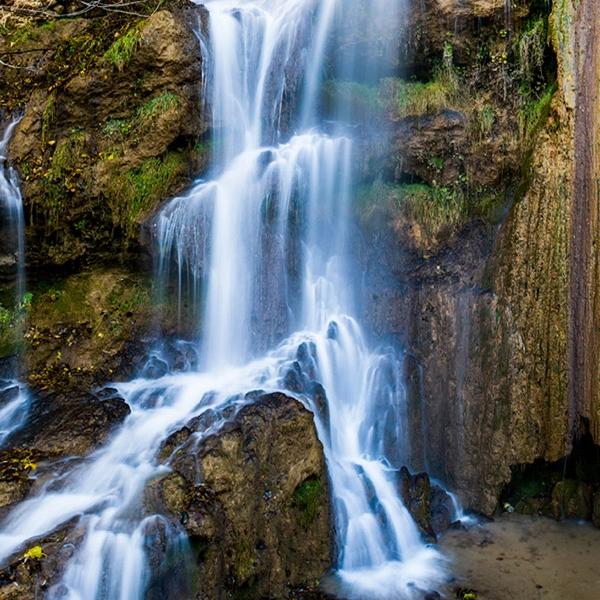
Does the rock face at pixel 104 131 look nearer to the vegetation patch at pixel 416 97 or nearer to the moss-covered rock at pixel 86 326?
the moss-covered rock at pixel 86 326

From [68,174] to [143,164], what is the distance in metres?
1.07

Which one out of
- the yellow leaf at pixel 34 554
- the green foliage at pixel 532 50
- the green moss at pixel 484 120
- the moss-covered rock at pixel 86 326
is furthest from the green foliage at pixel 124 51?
the yellow leaf at pixel 34 554

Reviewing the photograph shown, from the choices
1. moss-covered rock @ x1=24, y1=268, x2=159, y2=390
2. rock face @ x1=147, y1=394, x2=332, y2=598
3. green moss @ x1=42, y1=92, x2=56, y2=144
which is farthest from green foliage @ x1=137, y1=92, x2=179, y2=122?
rock face @ x1=147, y1=394, x2=332, y2=598

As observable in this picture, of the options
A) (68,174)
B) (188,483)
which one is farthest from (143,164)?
(188,483)

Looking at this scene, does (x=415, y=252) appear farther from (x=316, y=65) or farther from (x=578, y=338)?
(x=316, y=65)

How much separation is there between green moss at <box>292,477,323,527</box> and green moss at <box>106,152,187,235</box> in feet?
14.4

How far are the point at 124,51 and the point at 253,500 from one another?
6656mm

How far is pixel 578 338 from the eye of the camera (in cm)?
625

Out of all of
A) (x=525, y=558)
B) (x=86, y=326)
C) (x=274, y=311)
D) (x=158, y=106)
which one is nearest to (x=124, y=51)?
(x=158, y=106)

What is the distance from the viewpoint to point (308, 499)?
551cm

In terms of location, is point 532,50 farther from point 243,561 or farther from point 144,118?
point 243,561

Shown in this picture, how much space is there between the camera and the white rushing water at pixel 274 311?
5352 mm

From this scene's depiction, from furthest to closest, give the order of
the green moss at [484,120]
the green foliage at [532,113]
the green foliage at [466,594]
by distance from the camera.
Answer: the green moss at [484,120] → the green foliage at [532,113] → the green foliage at [466,594]

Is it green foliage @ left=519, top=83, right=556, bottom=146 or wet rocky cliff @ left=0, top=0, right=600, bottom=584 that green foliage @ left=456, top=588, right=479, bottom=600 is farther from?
green foliage @ left=519, top=83, right=556, bottom=146
